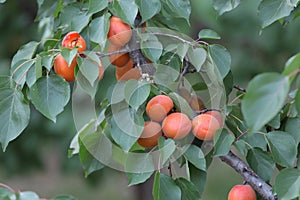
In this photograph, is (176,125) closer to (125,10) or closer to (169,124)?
(169,124)

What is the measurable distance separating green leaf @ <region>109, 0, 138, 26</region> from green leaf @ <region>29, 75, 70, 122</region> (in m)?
0.16

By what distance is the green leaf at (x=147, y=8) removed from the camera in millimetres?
1194

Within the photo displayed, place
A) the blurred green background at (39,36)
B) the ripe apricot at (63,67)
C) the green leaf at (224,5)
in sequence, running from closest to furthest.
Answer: the ripe apricot at (63,67), the green leaf at (224,5), the blurred green background at (39,36)

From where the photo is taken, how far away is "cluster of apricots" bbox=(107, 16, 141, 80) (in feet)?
4.04

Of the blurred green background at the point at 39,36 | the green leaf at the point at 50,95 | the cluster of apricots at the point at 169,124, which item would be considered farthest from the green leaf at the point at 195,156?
the blurred green background at the point at 39,36

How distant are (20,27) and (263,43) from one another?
112cm

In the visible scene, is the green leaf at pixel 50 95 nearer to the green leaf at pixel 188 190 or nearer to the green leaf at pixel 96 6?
the green leaf at pixel 96 6

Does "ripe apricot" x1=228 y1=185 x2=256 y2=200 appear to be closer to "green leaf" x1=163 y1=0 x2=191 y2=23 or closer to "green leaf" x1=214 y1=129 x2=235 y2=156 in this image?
"green leaf" x1=214 y1=129 x2=235 y2=156

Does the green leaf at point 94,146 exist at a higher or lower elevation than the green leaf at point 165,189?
lower

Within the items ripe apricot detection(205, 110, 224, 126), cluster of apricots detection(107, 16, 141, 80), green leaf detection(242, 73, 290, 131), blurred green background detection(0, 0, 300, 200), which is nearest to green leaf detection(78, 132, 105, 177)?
cluster of apricots detection(107, 16, 141, 80)

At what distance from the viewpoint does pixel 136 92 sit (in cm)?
114

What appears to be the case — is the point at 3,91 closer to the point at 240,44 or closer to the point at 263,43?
the point at 263,43

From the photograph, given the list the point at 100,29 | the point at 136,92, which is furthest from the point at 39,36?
the point at 136,92

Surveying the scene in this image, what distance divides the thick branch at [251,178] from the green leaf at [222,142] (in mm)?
95
